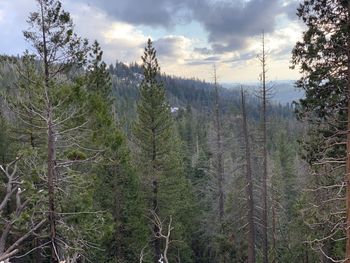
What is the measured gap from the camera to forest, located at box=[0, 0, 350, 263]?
8719 mm

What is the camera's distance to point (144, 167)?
2106 centimetres

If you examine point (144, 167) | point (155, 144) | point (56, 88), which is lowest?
point (144, 167)

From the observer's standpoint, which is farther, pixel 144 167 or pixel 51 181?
pixel 144 167

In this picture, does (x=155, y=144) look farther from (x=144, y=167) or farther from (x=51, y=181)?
(x=51, y=181)

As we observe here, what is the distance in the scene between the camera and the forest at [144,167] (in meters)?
8.72

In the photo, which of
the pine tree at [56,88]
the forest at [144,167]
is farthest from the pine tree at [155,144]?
the pine tree at [56,88]

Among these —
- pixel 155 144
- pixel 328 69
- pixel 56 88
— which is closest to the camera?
pixel 328 69

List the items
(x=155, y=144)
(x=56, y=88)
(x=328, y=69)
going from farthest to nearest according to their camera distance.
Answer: (x=155, y=144) → (x=56, y=88) → (x=328, y=69)

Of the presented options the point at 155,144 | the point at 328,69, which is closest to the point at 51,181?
the point at 328,69

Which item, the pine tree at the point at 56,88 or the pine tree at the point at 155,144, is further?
the pine tree at the point at 155,144

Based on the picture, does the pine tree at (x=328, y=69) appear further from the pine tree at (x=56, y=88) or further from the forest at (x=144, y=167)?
the pine tree at (x=56, y=88)

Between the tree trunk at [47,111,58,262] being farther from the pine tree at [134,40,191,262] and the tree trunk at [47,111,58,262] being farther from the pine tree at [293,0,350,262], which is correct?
the pine tree at [134,40,191,262]

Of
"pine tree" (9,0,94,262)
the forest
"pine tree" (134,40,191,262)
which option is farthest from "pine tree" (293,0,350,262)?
"pine tree" (134,40,191,262)

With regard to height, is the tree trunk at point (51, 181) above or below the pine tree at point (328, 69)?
below
